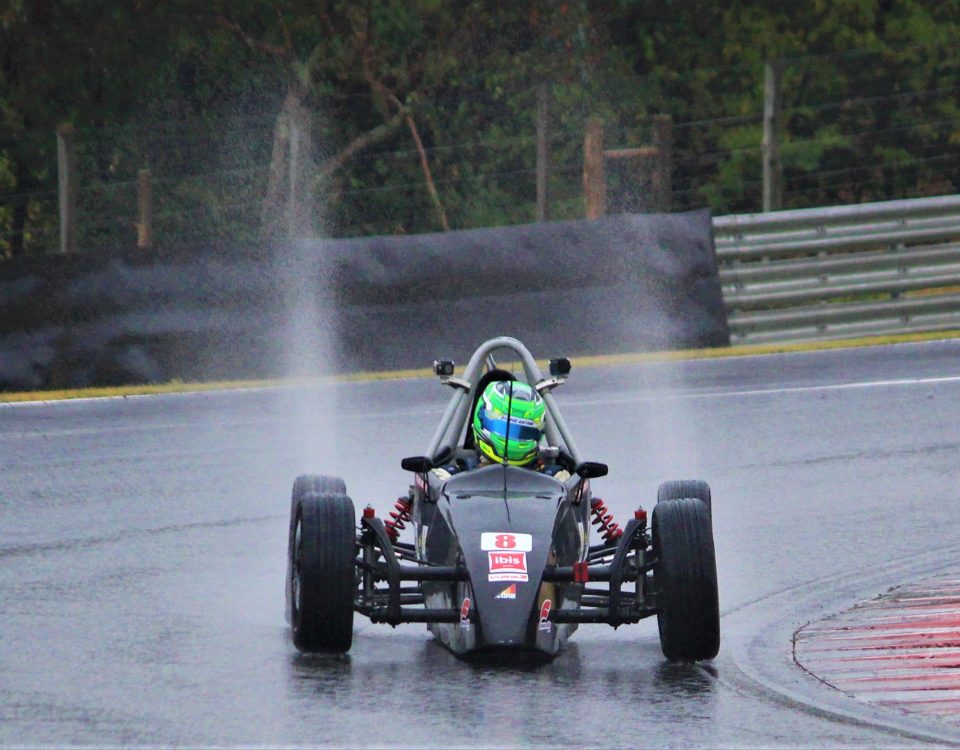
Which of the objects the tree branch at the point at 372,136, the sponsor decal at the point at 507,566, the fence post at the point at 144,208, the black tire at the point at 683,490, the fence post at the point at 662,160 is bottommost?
the sponsor decal at the point at 507,566

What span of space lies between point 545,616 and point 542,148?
12.8 m

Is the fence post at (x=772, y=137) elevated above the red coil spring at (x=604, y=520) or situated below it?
above

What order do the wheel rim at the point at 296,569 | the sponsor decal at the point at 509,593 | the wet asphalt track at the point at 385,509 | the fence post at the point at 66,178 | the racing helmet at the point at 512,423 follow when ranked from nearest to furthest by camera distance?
1. the wet asphalt track at the point at 385,509
2. the sponsor decal at the point at 509,593
3. the wheel rim at the point at 296,569
4. the racing helmet at the point at 512,423
5. the fence post at the point at 66,178

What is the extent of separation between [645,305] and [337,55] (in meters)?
8.49

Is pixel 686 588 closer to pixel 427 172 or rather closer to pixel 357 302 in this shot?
pixel 357 302

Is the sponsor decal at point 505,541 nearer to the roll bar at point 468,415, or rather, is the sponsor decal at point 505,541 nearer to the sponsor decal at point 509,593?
the sponsor decal at point 509,593

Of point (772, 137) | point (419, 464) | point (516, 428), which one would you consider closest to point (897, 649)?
point (516, 428)

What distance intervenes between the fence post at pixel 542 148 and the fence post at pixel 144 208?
3701 mm

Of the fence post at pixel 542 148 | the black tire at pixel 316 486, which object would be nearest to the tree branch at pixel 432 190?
the fence post at pixel 542 148

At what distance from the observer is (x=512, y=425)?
8430 millimetres

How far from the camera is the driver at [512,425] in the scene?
8430mm

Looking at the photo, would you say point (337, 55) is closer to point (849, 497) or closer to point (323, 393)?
point (323, 393)

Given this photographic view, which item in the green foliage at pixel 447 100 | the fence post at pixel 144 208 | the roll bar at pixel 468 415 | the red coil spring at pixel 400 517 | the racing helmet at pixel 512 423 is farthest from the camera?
the green foliage at pixel 447 100

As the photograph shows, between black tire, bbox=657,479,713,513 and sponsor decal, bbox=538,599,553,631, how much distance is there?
867 mm
